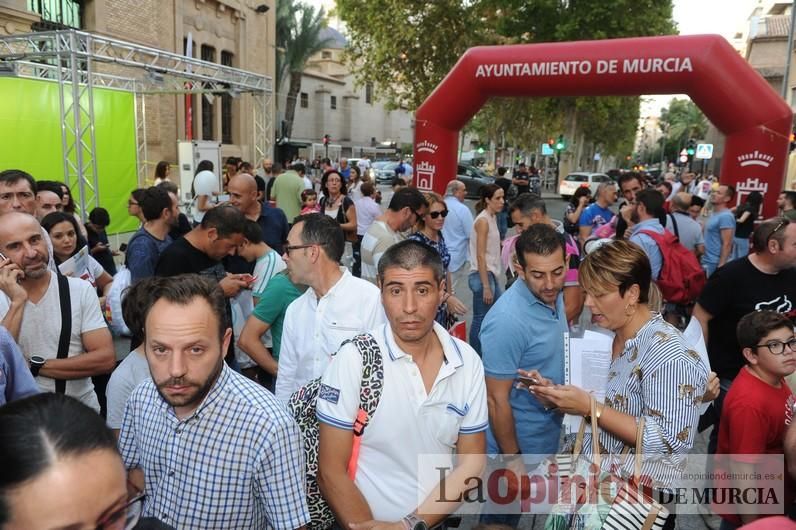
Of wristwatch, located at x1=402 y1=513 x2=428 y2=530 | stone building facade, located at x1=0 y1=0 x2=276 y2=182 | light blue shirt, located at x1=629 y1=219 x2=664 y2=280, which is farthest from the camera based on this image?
stone building facade, located at x1=0 y1=0 x2=276 y2=182

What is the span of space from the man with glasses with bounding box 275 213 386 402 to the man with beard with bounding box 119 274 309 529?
925 millimetres

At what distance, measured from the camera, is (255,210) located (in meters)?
5.94

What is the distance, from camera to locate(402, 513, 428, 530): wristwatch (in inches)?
72.6

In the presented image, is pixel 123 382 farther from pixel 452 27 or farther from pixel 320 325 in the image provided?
pixel 452 27

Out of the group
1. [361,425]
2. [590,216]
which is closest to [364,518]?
[361,425]

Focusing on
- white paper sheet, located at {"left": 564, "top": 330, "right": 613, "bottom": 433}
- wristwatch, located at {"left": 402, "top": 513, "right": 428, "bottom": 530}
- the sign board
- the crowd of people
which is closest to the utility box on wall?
the crowd of people

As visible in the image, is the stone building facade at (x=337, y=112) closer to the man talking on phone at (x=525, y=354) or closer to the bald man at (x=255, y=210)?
the bald man at (x=255, y=210)

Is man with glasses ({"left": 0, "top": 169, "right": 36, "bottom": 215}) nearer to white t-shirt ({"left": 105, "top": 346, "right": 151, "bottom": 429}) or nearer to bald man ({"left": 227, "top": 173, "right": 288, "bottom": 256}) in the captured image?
bald man ({"left": 227, "top": 173, "right": 288, "bottom": 256})

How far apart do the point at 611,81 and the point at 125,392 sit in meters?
8.10

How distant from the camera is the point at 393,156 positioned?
185 ft

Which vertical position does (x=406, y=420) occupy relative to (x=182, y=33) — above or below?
below

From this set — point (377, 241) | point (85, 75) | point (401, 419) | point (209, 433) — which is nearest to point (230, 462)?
point (209, 433)

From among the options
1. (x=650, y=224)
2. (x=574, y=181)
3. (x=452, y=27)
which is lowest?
(x=650, y=224)

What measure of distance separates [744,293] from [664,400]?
70.8 inches
